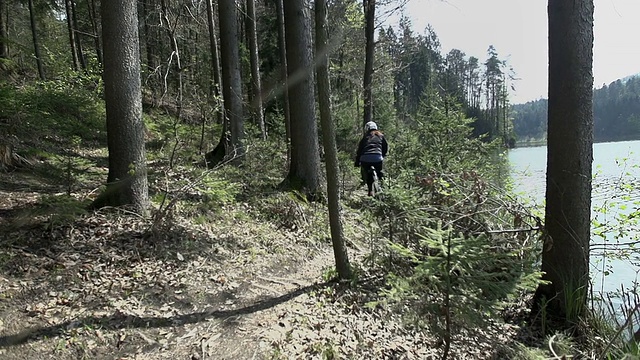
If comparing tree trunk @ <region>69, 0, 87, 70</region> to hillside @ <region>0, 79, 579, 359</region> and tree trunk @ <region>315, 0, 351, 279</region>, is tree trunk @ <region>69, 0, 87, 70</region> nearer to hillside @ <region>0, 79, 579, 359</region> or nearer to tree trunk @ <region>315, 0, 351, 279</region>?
hillside @ <region>0, 79, 579, 359</region>

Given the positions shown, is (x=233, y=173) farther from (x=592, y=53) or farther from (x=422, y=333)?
(x=592, y=53)

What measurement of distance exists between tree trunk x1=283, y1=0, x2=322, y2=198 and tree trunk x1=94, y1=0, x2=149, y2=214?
9.96 feet

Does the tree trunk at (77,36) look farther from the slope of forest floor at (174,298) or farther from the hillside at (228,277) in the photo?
the slope of forest floor at (174,298)

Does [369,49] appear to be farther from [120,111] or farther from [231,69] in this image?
[120,111]

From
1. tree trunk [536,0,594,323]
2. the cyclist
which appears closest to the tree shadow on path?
tree trunk [536,0,594,323]

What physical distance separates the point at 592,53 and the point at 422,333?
3.68 meters

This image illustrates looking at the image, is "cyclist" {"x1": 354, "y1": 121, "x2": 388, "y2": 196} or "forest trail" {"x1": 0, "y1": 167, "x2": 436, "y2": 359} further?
"cyclist" {"x1": 354, "y1": 121, "x2": 388, "y2": 196}

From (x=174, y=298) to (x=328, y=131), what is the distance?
2365 mm

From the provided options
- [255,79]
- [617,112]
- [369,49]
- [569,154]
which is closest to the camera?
[569,154]

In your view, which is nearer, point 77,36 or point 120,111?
point 120,111

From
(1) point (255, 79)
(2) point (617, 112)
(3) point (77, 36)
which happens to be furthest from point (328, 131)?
(2) point (617, 112)

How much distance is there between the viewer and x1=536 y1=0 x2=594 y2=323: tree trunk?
419cm

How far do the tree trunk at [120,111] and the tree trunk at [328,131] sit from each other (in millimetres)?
2527

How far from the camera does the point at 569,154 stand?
434 cm
